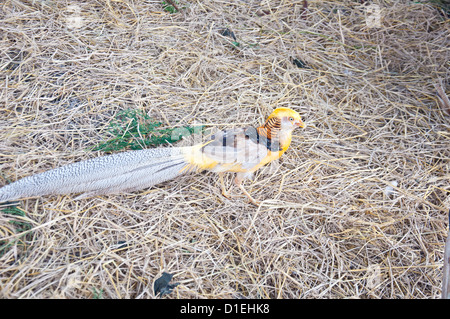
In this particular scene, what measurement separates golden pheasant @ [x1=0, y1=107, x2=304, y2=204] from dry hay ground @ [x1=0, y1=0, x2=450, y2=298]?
0.39 feet

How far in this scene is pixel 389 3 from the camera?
153 inches

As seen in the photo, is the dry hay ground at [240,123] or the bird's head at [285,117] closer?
the dry hay ground at [240,123]

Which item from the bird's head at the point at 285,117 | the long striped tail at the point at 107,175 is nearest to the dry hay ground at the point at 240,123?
the long striped tail at the point at 107,175

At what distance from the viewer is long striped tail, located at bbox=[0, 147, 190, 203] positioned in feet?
6.88

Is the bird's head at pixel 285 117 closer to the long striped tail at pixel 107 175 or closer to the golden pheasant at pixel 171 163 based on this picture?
the golden pheasant at pixel 171 163

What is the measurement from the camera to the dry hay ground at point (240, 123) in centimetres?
206

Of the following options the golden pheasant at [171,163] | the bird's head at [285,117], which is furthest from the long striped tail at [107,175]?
the bird's head at [285,117]

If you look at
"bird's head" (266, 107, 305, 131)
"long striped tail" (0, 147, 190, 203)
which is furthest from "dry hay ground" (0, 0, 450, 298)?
"bird's head" (266, 107, 305, 131)

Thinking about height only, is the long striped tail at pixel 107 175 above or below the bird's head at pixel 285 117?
below

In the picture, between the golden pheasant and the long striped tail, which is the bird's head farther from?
the long striped tail

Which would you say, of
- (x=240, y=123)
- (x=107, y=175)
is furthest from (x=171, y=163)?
(x=240, y=123)

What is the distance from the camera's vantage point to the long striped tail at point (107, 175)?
2.10m

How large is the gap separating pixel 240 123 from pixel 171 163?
2.54 ft

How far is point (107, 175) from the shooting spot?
7.20ft
